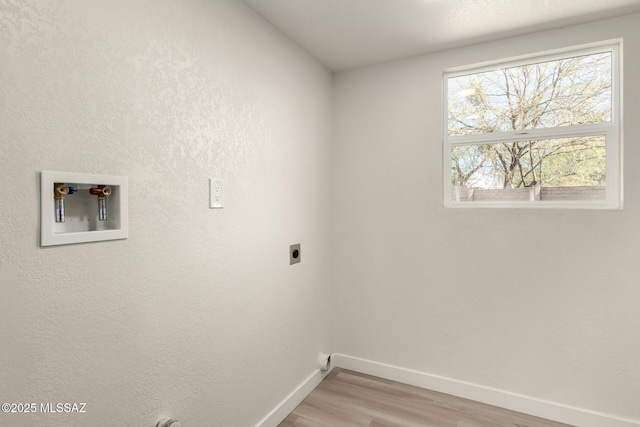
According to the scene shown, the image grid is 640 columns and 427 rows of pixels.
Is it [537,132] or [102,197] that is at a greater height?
[537,132]

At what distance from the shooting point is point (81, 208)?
3.59ft

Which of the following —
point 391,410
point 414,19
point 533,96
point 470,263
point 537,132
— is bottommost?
point 391,410

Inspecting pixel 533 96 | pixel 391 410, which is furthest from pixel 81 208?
pixel 533 96

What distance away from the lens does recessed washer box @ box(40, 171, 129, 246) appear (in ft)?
3.19

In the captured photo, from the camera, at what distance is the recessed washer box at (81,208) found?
971 mm

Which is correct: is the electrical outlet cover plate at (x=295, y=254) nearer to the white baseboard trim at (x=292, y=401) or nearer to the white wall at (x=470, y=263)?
the white wall at (x=470, y=263)

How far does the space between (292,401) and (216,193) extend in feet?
4.88

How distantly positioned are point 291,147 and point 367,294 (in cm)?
130

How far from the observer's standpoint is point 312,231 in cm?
245

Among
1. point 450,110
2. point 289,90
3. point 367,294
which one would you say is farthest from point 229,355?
point 450,110

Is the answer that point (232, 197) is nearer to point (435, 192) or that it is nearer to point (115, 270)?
point (115, 270)

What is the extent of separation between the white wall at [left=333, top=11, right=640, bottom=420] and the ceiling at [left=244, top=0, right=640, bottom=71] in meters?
0.14

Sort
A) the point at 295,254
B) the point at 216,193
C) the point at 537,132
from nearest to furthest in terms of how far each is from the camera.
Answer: the point at 216,193, the point at 537,132, the point at 295,254

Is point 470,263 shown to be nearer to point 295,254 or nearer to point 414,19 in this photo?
point 295,254
